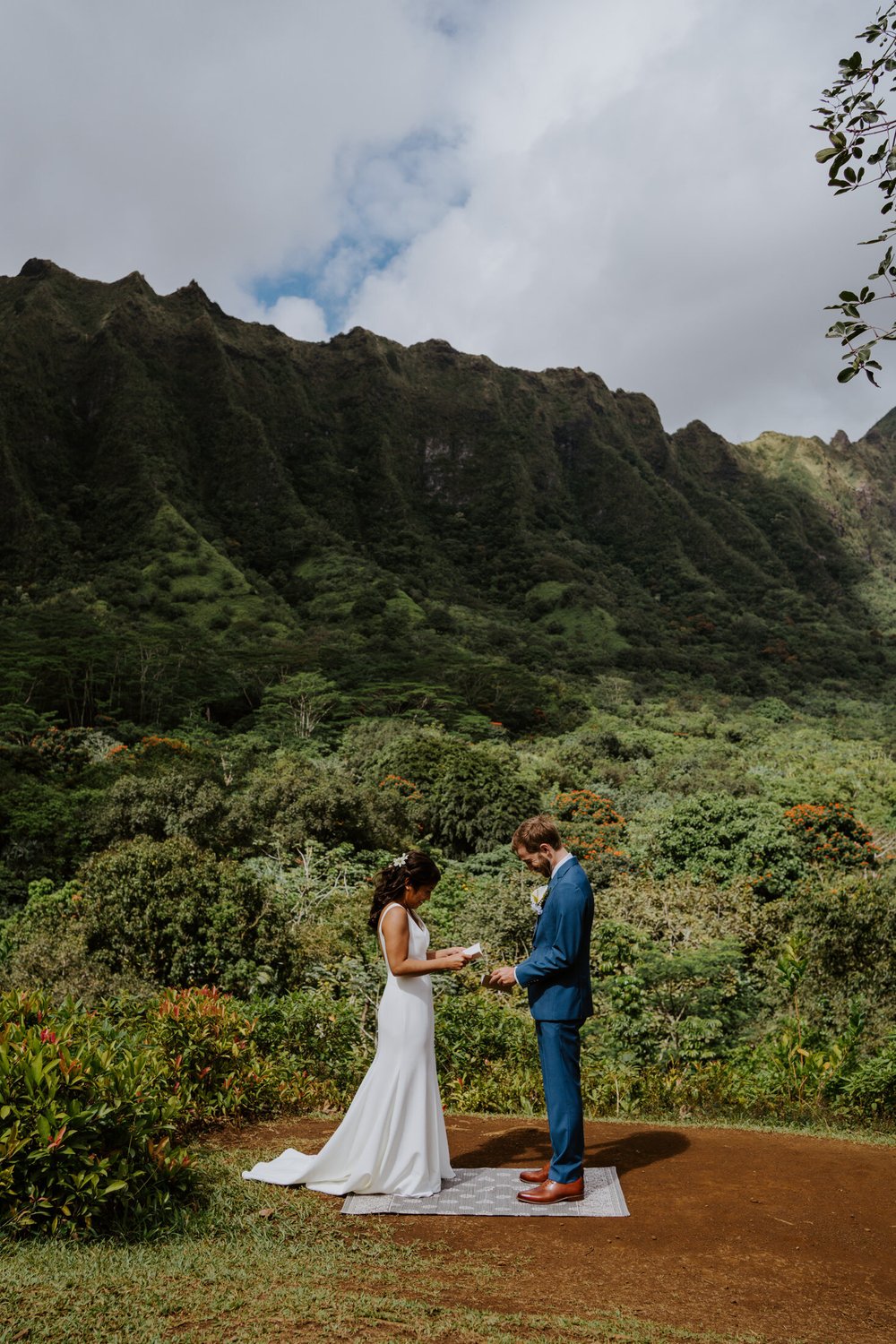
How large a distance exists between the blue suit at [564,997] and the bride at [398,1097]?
15.1 inches

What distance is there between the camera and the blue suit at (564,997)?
4020mm

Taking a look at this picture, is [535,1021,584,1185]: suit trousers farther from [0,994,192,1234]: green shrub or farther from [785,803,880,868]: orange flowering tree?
[785,803,880,868]: orange flowering tree

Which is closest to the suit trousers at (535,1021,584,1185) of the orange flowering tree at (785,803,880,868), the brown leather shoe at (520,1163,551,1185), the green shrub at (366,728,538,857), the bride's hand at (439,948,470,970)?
the brown leather shoe at (520,1163,551,1185)

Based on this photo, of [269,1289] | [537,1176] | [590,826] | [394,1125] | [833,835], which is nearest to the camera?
[269,1289]

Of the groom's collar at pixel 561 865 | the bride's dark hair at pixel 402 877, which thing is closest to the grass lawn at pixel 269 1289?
the bride's dark hair at pixel 402 877

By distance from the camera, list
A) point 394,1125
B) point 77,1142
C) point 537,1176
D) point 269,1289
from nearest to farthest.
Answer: point 269,1289 → point 77,1142 → point 394,1125 → point 537,1176

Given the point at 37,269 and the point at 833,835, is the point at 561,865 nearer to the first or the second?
the point at 833,835

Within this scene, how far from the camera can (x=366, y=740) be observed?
2744cm

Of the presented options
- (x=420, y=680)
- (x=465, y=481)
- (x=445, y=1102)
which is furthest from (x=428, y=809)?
(x=465, y=481)

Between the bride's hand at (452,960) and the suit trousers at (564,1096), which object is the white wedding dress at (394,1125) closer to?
the bride's hand at (452,960)

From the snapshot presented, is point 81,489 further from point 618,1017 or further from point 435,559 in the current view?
point 618,1017

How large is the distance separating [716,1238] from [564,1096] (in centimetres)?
79

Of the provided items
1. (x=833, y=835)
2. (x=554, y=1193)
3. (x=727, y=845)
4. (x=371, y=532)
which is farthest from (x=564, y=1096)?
(x=371, y=532)

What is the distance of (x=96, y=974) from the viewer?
8758mm
